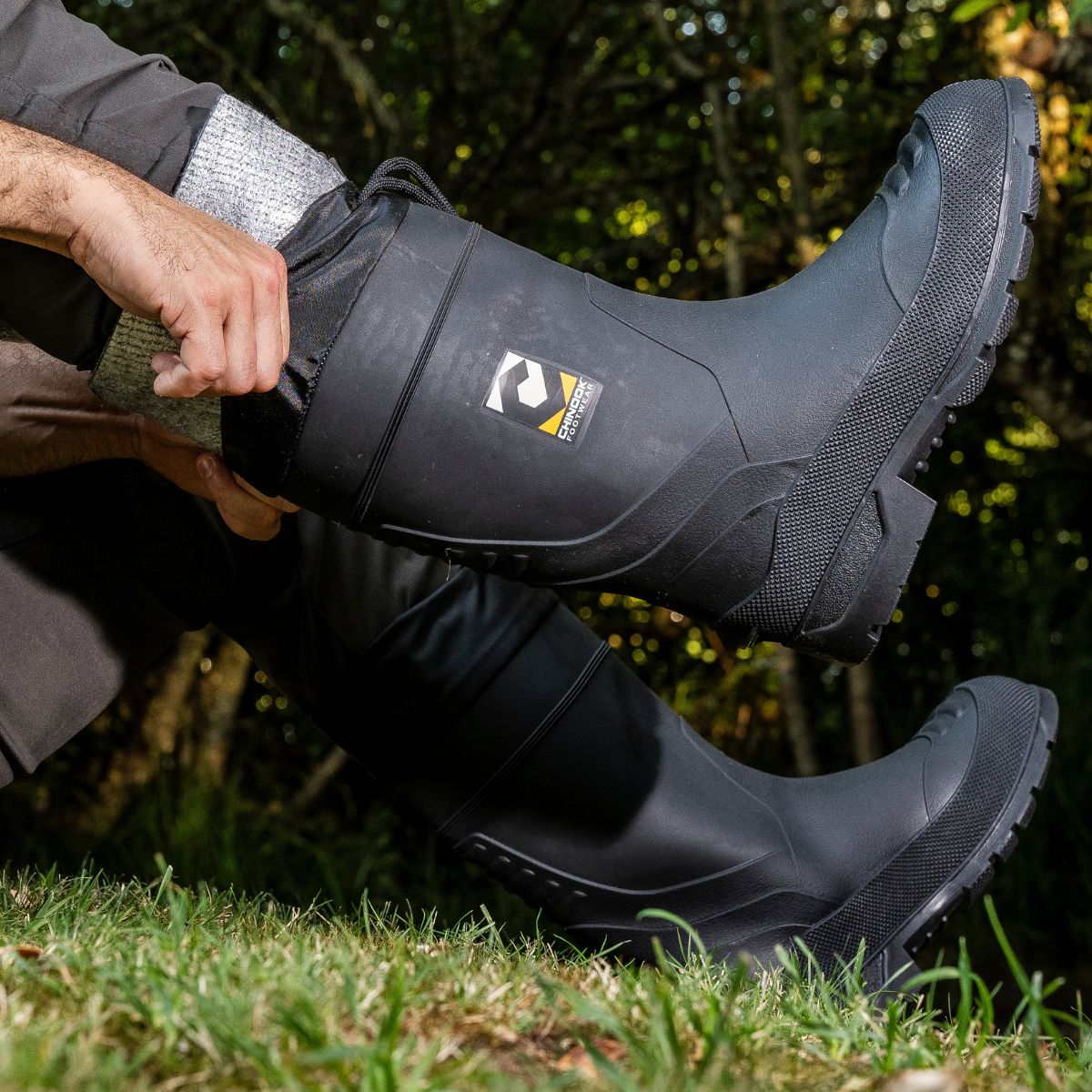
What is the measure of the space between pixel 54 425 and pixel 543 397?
0.71 metres

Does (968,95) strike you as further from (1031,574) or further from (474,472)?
(1031,574)

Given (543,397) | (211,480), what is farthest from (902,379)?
(211,480)

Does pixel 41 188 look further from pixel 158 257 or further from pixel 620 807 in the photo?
pixel 620 807

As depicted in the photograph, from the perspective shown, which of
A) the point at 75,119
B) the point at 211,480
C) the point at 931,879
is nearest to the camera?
the point at 75,119

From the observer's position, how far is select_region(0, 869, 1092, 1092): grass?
798 mm

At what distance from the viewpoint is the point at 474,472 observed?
1.35 m

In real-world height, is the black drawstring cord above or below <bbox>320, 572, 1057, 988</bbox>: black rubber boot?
above

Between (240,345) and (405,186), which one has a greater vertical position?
(405,186)

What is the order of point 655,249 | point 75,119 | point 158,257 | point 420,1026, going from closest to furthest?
point 420,1026
point 158,257
point 75,119
point 655,249

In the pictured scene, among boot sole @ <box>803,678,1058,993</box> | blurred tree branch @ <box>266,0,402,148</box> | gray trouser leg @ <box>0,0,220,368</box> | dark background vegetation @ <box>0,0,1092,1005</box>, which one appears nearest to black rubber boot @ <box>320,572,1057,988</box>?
boot sole @ <box>803,678,1058,993</box>

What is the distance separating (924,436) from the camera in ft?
4.60

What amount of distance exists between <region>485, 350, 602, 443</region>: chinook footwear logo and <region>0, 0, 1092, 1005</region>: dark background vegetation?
7.35 ft

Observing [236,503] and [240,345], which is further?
[236,503]

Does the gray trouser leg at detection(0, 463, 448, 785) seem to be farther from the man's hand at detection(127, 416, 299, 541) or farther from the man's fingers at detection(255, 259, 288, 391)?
the man's fingers at detection(255, 259, 288, 391)
